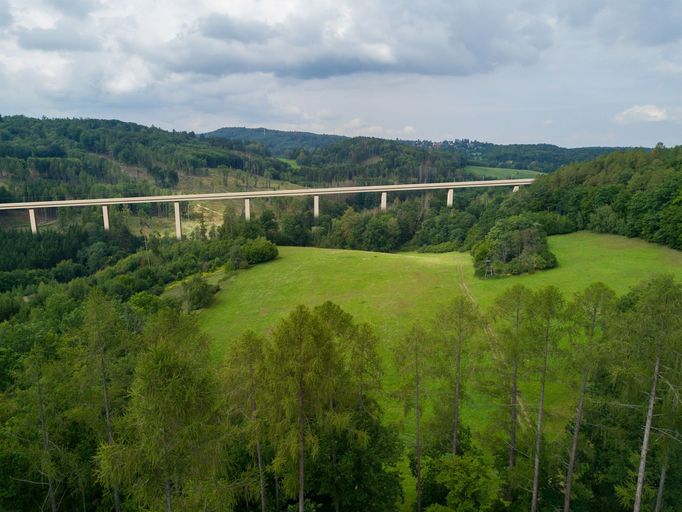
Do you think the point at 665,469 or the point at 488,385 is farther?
the point at 488,385

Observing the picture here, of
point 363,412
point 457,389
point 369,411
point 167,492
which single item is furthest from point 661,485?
point 167,492

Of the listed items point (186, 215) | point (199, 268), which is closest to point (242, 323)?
point (199, 268)

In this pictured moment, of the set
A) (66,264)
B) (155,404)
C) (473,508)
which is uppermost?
(155,404)

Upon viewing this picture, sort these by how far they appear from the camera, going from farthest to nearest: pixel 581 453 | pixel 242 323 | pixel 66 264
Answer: pixel 66 264 < pixel 242 323 < pixel 581 453

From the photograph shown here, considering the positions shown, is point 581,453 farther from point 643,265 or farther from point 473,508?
point 643,265

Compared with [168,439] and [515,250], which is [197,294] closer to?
→ [515,250]

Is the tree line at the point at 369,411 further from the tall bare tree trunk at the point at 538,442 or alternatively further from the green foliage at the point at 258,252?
the green foliage at the point at 258,252

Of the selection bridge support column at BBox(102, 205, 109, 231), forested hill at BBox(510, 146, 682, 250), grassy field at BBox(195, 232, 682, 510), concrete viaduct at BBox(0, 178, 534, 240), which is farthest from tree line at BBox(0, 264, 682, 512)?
bridge support column at BBox(102, 205, 109, 231)
